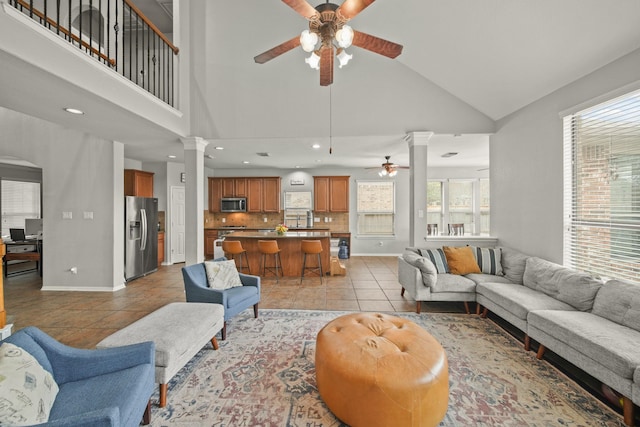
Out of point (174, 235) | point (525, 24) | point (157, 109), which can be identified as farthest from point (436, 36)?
point (174, 235)

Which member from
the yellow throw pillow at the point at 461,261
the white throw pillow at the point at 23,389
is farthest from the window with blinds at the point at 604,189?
the white throw pillow at the point at 23,389

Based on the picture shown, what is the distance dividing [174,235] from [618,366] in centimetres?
755

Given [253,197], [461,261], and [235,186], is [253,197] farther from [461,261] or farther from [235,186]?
[461,261]

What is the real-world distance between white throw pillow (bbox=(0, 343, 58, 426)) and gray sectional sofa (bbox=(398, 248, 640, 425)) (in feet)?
10.6

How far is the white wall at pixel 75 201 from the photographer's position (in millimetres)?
4488

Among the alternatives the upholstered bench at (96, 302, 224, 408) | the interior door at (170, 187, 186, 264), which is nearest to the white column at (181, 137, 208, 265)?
the upholstered bench at (96, 302, 224, 408)

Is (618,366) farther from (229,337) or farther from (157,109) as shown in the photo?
(157,109)

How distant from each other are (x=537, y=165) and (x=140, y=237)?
6.75 m

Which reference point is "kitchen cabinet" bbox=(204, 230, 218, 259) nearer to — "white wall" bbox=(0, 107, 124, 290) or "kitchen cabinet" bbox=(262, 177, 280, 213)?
"kitchen cabinet" bbox=(262, 177, 280, 213)

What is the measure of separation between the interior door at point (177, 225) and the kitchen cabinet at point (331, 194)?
11.7ft

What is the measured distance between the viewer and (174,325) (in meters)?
2.16

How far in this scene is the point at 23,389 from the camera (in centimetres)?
120

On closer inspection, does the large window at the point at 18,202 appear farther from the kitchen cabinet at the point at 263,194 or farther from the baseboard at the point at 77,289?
the kitchen cabinet at the point at 263,194

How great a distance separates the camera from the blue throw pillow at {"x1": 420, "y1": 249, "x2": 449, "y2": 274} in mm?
3719
